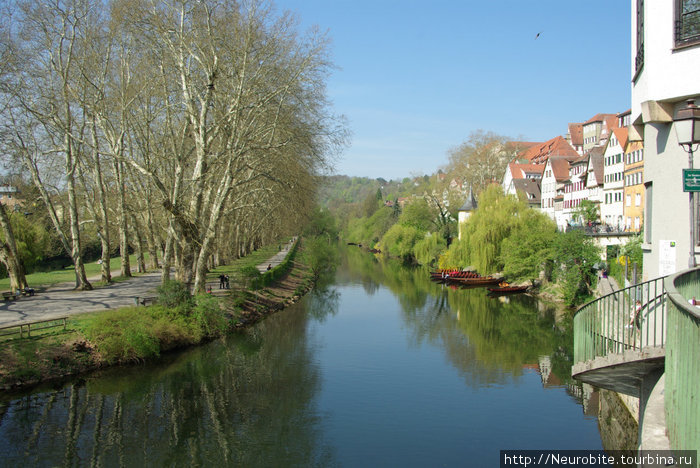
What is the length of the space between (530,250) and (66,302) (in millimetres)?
29296

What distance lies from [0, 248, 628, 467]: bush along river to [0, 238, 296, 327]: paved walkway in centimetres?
422

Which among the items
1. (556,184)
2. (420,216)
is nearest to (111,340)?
(556,184)

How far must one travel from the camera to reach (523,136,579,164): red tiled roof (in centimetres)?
7594

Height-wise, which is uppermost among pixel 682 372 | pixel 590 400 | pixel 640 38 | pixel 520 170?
pixel 520 170

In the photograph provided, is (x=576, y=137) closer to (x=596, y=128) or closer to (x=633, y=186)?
(x=596, y=128)

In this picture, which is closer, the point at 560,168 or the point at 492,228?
the point at 492,228

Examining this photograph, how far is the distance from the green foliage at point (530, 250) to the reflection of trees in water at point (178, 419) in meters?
23.7

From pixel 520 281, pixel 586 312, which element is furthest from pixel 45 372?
pixel 520 281

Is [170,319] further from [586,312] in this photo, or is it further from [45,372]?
[586,312]

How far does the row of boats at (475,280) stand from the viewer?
41.9m

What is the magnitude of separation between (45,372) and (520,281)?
1310 inches

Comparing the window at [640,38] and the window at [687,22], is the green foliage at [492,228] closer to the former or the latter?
the window at [640,38]

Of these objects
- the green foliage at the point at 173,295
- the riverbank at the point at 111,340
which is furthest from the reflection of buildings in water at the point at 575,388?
the green foliage at the point at 173,295

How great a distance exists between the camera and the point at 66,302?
24.9m
